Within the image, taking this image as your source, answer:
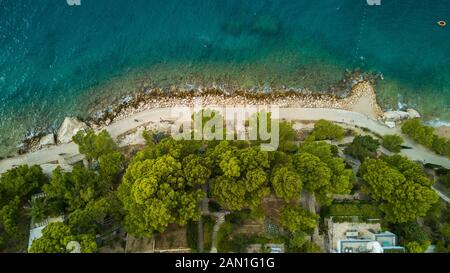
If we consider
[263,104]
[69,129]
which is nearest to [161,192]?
[69,129]

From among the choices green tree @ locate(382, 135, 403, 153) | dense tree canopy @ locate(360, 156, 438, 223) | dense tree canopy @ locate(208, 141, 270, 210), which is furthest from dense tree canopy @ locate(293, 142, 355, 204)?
green tree @ locate(382, 135, 403, 153)

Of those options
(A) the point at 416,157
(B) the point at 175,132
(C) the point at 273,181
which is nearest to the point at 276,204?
(C) the point at 273,181

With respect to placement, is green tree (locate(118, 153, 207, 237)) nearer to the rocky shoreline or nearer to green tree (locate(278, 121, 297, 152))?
green tree (locate(278, 121, 297, 152))

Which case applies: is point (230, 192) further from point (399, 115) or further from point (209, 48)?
point (399, 115)

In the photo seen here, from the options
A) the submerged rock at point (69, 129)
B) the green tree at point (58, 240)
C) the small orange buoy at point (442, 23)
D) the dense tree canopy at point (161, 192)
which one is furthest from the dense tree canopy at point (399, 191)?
the submerged rock at point (69, 129)
